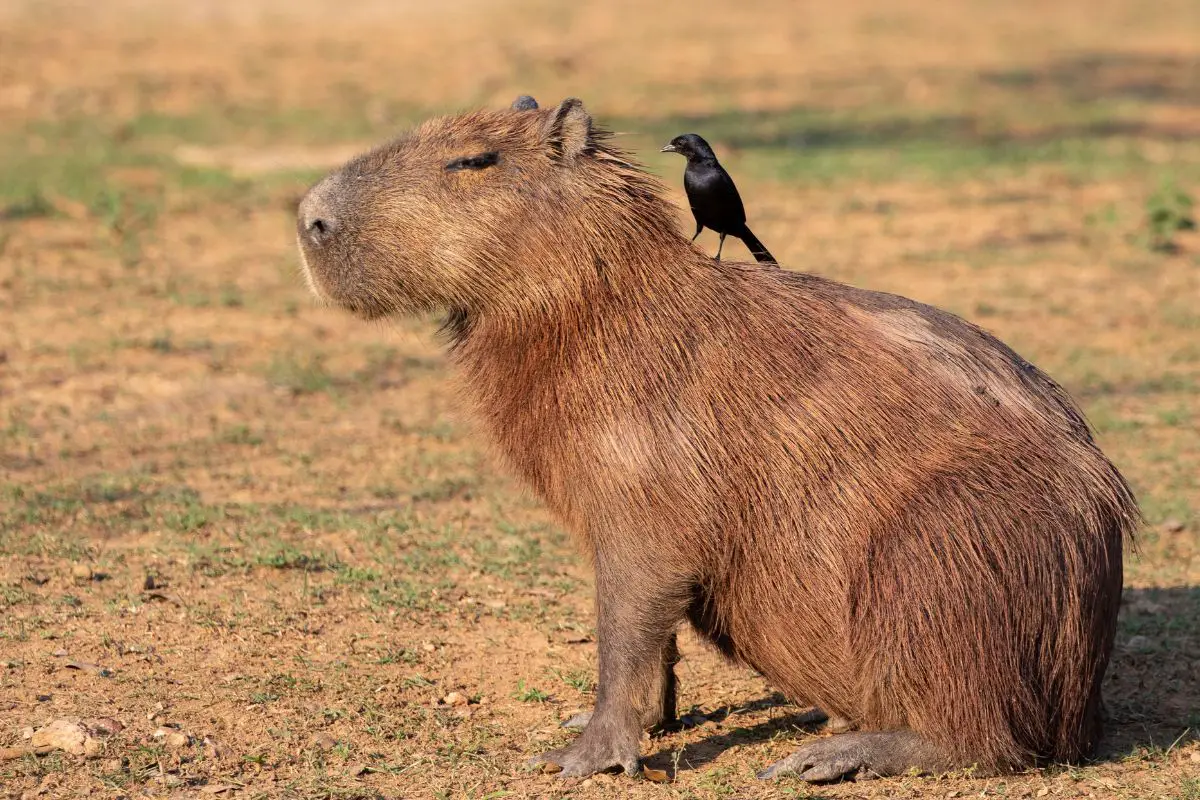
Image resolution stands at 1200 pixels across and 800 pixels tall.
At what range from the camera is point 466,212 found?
148 inches

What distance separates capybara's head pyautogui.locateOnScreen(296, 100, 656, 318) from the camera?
12.3 feet

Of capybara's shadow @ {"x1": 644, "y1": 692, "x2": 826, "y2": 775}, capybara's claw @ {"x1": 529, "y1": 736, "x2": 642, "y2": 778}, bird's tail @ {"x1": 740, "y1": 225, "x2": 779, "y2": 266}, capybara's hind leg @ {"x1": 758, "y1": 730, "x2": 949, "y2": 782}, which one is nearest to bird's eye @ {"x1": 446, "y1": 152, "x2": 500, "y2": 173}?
bird's tail @ {"x1": 740, "y1": 225, "x2": 779, "y2": 266}

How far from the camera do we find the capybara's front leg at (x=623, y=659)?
361 centimetres

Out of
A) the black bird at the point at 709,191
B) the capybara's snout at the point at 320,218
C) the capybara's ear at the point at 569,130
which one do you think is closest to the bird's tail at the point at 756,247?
the black bird at the point at 709,191

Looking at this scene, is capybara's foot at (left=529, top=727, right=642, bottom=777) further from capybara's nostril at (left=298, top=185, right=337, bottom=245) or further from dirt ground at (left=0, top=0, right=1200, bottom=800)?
capybara's nostril at (left=298, top=185, right=337, bottom=245)

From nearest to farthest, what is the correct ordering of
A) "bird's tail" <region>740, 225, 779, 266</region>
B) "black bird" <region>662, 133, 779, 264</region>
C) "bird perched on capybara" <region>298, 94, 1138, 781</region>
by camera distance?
1. "bird perched on capybara" <region>298, 94, 1138, 781</region>
2. "black bird" <region>662, 133, 779, 264</region>
3. "bird's tail" <region>740, 225, 779, 266</region>

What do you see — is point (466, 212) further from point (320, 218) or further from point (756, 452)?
point (756, 452)

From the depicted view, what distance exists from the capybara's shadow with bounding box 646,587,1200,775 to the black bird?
1.27m

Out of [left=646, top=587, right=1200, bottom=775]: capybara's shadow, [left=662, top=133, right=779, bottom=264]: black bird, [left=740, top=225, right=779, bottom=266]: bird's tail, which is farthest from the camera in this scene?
[left=646, top=587, right=1200, bottom=775]: capybara's shadow

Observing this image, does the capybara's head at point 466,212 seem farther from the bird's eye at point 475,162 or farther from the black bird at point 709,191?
the black bird at point 709,191

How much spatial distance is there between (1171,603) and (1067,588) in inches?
61.3

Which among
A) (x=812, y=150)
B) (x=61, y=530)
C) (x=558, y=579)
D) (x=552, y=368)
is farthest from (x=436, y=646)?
(x=812, y=150)

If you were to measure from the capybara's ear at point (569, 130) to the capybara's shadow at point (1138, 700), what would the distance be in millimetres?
1520

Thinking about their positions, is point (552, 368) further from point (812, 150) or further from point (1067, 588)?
point (812, 150)
